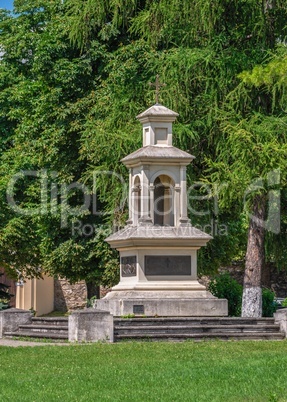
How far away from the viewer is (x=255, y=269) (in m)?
28.8

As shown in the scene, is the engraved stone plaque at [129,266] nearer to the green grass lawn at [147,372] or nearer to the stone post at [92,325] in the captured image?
the stone post at [92,325]

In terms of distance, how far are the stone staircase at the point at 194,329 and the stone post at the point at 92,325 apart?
0.33 metres

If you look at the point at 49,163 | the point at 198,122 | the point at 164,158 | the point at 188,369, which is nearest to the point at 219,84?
the point at 198,122

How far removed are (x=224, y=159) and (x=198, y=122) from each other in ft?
4.86

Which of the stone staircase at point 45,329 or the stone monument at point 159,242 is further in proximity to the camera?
the stone monument at point 159,242

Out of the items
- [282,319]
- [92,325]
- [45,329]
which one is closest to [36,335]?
[45,329]

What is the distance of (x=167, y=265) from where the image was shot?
24.8 m

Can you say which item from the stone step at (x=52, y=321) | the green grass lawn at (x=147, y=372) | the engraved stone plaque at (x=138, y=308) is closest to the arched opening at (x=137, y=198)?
the engraved stone plaque at (x=138, y=308)

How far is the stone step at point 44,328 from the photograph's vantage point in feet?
75.3

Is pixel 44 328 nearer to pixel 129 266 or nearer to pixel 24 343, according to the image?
pixel 24 343

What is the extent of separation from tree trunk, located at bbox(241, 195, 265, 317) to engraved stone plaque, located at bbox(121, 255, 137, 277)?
4.49 metres

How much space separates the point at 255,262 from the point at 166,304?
5427 millimetres

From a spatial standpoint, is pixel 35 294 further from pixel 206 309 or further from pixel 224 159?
pixel 206 309

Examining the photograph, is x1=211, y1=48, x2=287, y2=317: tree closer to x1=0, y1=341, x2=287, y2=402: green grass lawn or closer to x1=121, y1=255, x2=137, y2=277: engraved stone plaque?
x1=121, y1=255, x2=137, y2=277: engraved stone plaque
